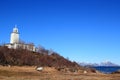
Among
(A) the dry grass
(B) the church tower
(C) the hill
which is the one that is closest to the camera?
(A) the dry grass

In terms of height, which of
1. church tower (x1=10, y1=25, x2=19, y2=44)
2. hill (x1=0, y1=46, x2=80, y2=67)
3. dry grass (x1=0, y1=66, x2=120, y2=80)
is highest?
church tower (x1=10, y1=25, x2=19, y2=44)

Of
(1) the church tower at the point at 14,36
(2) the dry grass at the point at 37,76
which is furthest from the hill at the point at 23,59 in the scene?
(1) the church tower at the point at 14,36

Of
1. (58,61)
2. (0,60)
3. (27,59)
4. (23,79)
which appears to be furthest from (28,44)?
(23,79)

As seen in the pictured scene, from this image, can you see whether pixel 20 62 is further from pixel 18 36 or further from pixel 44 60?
pixel 18 36

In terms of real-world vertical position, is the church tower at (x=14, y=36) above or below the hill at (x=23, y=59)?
above

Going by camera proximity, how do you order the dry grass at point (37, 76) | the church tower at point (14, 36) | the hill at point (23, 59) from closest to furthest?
the dry grass at point (37, 76) → the hill at point (23, 59) → the church tower at point (14, 36)

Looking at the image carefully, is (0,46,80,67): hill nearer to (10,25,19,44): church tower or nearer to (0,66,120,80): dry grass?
(0,66,120,80): dry grass

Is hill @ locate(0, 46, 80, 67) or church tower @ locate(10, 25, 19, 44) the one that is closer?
hill @ locate(0, 46, 80, 67)

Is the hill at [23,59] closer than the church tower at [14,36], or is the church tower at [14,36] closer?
the hill at [23,59]

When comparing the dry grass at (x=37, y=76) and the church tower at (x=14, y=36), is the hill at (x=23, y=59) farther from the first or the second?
the church tower at (x=14, y=36)

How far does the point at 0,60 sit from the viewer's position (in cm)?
6806

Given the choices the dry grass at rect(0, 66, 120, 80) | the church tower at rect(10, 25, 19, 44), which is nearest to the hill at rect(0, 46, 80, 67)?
the dry grass at rect(0, 66, 120, 80)

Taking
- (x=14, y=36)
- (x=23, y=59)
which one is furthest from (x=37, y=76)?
(x=14, y=36)

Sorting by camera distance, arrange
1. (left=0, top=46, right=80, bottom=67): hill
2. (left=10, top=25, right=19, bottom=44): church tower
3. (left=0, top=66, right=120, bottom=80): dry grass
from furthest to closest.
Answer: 1. (left=10, top=25, right=19, bottom=44): church tower
2. (left=0, top=46, right=80, bottom=67): hill
3. (left=0, top=66, right=120, bottom=80): dry grass
